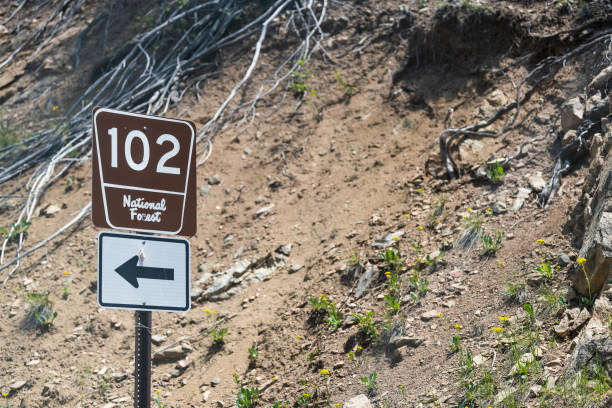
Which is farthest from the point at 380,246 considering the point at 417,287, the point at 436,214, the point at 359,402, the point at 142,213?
the point at 142,213

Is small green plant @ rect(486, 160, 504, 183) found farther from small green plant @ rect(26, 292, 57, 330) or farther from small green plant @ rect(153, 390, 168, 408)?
small green plant @ rect(26, 292, 57, 330)

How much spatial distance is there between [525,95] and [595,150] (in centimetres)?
136

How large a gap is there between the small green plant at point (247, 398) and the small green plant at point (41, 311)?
7.08 ft

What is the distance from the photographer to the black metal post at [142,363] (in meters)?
2.58

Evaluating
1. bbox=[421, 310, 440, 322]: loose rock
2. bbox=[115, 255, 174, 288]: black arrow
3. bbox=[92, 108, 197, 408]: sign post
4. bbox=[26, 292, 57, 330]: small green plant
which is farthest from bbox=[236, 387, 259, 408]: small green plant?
bbox=[26, 292, 57, 330]: small green plant

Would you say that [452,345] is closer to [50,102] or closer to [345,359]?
[345,359]

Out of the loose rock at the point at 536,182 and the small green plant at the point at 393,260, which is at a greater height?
the loose rock at the point at 536,182

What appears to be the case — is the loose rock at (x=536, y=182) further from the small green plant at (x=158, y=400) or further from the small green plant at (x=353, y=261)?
the small green plant at (x=158, y=400)

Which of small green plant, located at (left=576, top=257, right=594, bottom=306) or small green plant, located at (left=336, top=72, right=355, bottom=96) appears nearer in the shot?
small green plant, located at (left=576, top=257, right=594, bottom=306)

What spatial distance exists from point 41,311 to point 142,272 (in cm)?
374

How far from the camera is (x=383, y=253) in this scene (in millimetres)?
5051

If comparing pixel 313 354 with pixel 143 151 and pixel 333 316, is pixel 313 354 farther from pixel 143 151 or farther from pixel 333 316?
pixel 143 151

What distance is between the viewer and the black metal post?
2.58m

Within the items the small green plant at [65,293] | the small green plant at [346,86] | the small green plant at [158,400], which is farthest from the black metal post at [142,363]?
the small green plant at [346,86]
